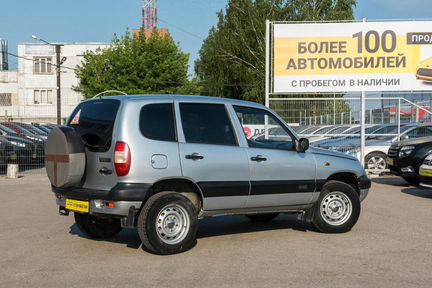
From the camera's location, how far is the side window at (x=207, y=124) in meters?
6.61

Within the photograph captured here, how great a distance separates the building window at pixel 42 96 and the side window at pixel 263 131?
48.3 m

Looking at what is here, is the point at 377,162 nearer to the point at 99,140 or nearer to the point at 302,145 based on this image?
the point at 302,145

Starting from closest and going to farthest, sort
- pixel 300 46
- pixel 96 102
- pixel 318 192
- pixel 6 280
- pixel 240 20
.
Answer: pixel 6 280 → pixel 96 102 → pixel 318 192 → pixel 300 46 → pixel 240 20

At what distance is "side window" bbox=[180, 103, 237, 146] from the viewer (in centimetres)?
661

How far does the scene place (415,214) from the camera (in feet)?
31.0

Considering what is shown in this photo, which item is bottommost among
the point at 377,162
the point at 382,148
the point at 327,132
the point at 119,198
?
the point at 377,162

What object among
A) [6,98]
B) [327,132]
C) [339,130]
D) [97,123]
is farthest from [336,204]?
[6,98]

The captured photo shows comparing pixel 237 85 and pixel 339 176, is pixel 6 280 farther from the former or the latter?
pixel 237 85

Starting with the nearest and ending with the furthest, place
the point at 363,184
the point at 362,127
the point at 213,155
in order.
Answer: the point at 213,155
the point at 363,184
the point at 362,127

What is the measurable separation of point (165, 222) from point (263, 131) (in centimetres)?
217

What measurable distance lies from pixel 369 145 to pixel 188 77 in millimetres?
21339

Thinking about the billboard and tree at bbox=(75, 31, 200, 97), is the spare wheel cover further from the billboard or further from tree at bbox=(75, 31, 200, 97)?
tree at bbox=(75, 31, 200, 97)

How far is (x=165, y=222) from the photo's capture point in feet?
20.8

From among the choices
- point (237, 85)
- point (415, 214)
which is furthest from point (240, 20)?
point (415, 214)
